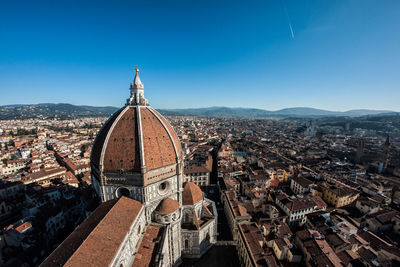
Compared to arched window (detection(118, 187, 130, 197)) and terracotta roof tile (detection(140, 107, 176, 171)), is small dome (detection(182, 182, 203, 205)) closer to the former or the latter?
terracotta roof tile (detection(140, 107, 176, 171))

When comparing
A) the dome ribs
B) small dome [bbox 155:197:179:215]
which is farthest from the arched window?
small dome [bbox 155:197:179:215]

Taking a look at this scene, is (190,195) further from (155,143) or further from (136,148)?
(136,148)

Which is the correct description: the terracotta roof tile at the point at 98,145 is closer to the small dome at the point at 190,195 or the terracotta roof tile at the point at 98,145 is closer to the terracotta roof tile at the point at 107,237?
the terracotta roof tile at the point at 107,237

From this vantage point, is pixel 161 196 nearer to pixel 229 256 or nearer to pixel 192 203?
pixel 192 203

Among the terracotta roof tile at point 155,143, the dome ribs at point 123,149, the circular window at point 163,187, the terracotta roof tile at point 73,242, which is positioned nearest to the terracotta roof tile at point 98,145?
the dome ribs at point 123,149

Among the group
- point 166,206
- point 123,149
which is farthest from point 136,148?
point 166,206

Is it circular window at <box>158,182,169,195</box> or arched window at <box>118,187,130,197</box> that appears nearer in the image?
arched window at <box>118,187,130,197</box>

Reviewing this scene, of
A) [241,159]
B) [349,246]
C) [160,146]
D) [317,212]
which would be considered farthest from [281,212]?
[241,159]
